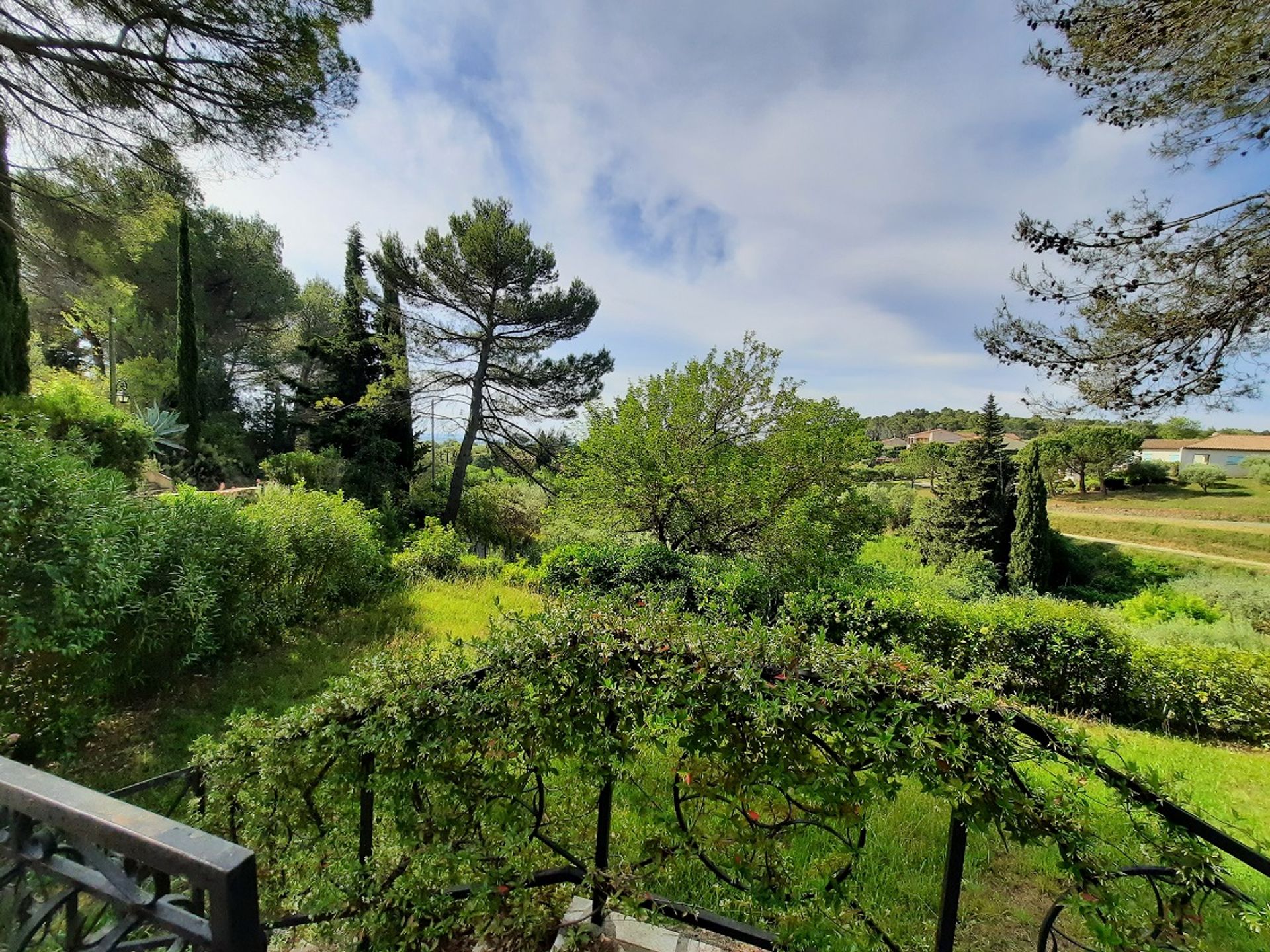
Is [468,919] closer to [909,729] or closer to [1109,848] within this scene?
[909,729]

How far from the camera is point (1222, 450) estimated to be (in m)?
32.2

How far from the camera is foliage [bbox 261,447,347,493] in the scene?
12352 millimetres

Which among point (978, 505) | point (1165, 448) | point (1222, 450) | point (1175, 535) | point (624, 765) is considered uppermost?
point (1165, 448)

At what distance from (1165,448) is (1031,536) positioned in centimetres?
3384

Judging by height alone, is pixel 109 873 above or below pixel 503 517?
above

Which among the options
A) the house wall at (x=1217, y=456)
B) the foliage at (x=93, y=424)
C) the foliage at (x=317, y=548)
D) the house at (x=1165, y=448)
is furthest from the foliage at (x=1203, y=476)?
the foliage at (x=93, y=424)

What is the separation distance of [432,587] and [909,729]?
757 cm

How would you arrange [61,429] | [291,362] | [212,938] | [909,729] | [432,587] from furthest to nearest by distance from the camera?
[291,362]
[432,587]
[61,429]
[909,729]
[212,938]

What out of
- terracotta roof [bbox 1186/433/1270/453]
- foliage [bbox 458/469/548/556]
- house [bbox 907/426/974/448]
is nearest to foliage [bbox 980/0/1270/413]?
foliage [bbox 458/469/548/556]

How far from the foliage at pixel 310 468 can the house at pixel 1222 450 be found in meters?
→ 46.6

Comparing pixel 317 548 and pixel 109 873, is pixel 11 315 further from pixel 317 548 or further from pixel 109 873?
pixel 109 873

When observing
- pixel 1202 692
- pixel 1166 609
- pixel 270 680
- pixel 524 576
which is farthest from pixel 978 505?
pixel 270 680

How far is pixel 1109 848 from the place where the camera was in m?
1.00

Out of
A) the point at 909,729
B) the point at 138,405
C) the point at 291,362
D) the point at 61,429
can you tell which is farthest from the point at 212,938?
the point at 291,362
